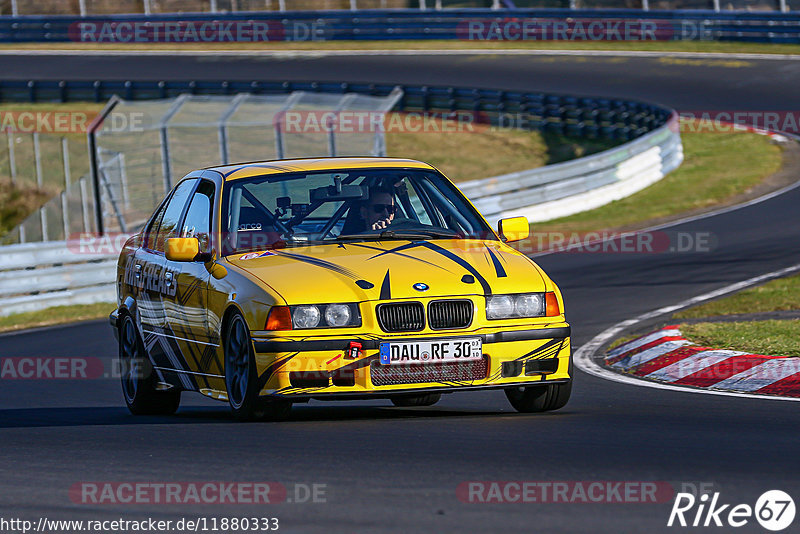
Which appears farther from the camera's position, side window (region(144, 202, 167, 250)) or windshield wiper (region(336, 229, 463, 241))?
side window (region(144, 202, 167, 250))

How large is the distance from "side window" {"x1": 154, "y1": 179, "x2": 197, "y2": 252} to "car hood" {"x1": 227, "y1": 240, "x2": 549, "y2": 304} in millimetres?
1161

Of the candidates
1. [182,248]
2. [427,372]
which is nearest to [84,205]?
[182,248]

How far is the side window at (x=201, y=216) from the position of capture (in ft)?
26.9

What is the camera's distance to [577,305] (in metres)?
13.9

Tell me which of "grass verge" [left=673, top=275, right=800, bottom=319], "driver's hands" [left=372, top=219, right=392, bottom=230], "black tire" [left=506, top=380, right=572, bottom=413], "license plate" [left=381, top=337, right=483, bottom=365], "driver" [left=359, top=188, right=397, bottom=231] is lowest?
"grass verge" [left=673, top=275, right=800, bottom=319]

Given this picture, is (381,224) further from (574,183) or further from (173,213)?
(574,183)

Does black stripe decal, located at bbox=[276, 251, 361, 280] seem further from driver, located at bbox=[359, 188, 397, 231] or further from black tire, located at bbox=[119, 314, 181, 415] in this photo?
black tire, located at bbox=[119, 314, 181, 415]

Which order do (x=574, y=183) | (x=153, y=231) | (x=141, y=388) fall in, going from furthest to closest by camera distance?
1. (x=574, y=183)
2. (x=153, y=231)
3. (x=141, y=388)

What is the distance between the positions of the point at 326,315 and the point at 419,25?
42.3 meters

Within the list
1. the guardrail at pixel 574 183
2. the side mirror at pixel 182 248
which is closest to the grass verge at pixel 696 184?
the guardrail at pixel 574 183

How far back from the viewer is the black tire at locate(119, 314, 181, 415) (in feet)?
28.8

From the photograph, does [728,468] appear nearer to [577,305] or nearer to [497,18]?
[577,305]

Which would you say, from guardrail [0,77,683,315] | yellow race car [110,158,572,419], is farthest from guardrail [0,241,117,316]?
yellow race car [110,158,572,419]

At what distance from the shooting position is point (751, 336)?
33.7ft
